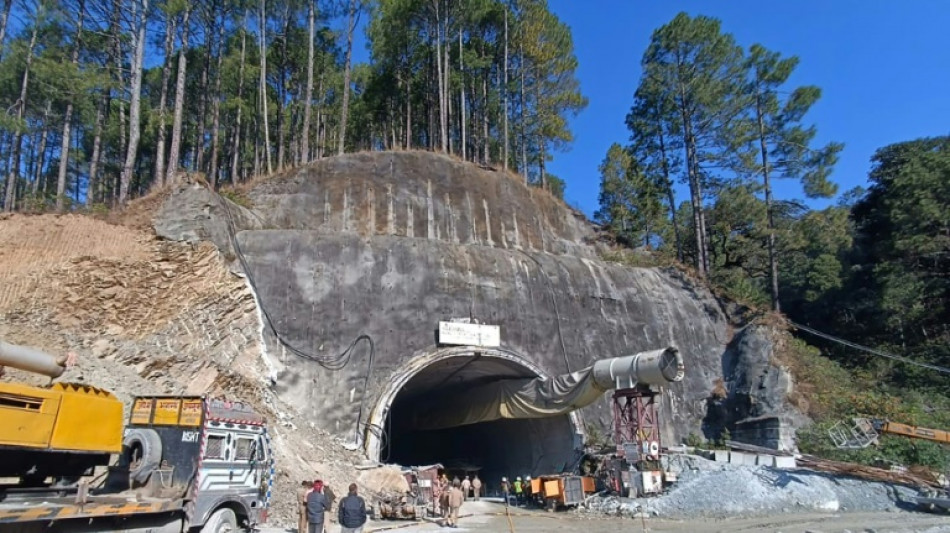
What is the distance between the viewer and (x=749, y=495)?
63.9 feet

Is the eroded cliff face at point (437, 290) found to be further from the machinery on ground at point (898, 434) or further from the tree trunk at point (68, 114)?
the tree trunk at point (68, 114)

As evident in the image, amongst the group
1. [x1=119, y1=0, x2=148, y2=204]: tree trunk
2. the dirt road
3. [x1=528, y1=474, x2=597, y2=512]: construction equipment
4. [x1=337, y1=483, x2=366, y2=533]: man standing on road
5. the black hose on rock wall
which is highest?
[x1=119, y1=0, x2=148, y2=204]: tree trunk

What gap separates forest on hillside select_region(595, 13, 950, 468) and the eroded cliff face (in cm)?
Result: 428

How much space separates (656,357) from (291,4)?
31273 millimetres

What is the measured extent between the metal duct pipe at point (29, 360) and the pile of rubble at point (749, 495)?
14.9 m

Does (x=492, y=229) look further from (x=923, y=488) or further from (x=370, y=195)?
(x=923, y=488)

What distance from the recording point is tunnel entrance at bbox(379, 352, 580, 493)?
26.2 meters

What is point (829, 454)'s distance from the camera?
82.8 feet

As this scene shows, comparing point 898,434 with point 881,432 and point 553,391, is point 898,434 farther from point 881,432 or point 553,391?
point 553,391

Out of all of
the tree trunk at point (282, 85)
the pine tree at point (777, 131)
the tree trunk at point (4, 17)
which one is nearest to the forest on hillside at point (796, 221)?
the pine tree at point (777, 131)

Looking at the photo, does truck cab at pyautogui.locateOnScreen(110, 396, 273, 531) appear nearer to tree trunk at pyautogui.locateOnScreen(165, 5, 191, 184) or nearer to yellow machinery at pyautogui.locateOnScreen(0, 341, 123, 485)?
yellow machinery at pyautogui.locateOnScreen(0, 341, 123, 485)

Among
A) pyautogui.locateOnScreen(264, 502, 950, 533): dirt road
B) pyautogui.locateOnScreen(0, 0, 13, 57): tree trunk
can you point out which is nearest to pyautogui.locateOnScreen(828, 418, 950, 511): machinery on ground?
pyautogui.locateOnScreen(264, 502, 950, 533): dirt road

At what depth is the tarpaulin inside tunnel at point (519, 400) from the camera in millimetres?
22797

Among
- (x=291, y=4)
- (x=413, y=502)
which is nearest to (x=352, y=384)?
(x=413, y=502)
